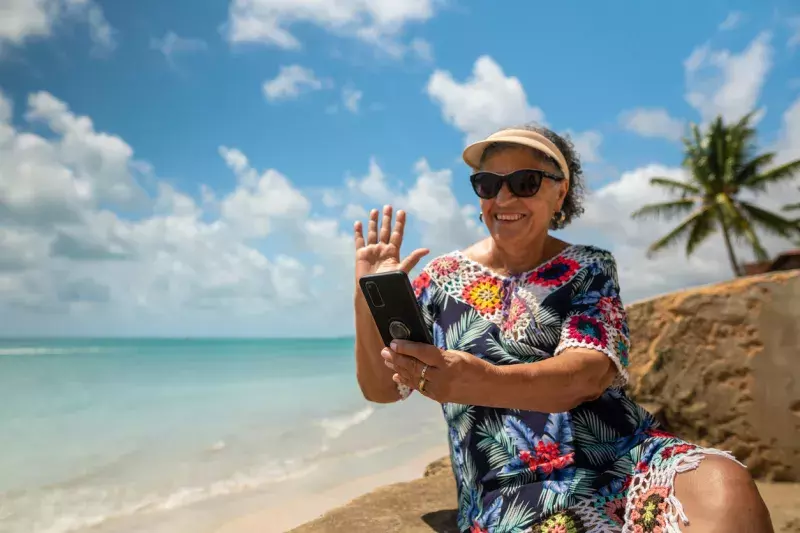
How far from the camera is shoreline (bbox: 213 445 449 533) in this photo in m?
4.12

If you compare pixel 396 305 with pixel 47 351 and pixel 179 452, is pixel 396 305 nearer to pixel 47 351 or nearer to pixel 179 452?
pixel 179 452

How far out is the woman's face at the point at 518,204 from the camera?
1.84m

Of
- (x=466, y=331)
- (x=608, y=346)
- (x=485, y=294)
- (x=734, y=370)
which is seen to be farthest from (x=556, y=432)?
(x=734, y=370)

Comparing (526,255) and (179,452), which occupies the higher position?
(526,255)

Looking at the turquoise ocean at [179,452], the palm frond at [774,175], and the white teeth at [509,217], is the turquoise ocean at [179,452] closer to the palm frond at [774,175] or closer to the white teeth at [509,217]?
→ the white teeth at [509,217]

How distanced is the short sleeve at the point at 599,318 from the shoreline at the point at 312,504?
2350mm

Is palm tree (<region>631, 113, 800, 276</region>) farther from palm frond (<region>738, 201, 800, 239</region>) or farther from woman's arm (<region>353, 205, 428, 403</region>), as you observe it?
woman's arm (<region>353, 205, 428, 403</region>)

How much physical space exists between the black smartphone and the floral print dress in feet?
1.46

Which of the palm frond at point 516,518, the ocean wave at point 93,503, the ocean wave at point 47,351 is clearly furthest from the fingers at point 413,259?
the ocean wave at point 47,351

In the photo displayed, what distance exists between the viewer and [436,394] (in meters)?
1.34

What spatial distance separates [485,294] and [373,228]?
47cm

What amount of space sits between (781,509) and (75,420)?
10064 millimetres

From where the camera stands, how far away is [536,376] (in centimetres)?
141

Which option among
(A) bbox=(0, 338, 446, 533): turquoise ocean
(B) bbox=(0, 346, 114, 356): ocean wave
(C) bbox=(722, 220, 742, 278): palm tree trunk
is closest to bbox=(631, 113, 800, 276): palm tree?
(C) bbox=(722, 220, 742, 278): palm tree trunk
